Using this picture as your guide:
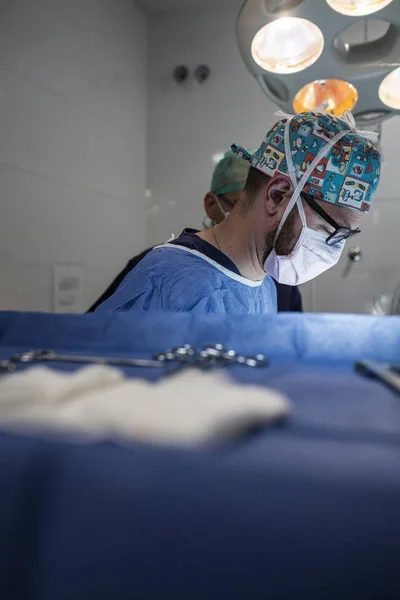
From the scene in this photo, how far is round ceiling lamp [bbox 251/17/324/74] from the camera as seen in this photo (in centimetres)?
108

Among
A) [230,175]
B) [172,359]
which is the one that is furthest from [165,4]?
[172,359]

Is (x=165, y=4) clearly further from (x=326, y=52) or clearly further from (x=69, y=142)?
(x=326, y=52)

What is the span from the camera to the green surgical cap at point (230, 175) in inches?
54.7

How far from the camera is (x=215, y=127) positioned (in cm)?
180

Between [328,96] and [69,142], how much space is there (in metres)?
0.88

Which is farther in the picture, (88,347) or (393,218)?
(393,218)

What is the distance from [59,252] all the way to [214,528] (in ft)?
4.73

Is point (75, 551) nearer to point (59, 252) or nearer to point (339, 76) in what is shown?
point (339, 76)

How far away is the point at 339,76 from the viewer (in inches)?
45.1

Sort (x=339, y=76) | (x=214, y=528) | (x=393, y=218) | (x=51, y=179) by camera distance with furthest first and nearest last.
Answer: (x=393, y=218), (x=51, y=179), (x=339, y=76), (x=214, y=528)

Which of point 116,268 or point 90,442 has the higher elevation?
point 116,268

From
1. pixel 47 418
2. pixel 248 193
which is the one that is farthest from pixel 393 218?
pixel 47 418

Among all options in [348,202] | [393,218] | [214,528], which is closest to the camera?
[214,528]

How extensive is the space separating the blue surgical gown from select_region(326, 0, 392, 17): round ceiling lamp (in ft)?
2.02
